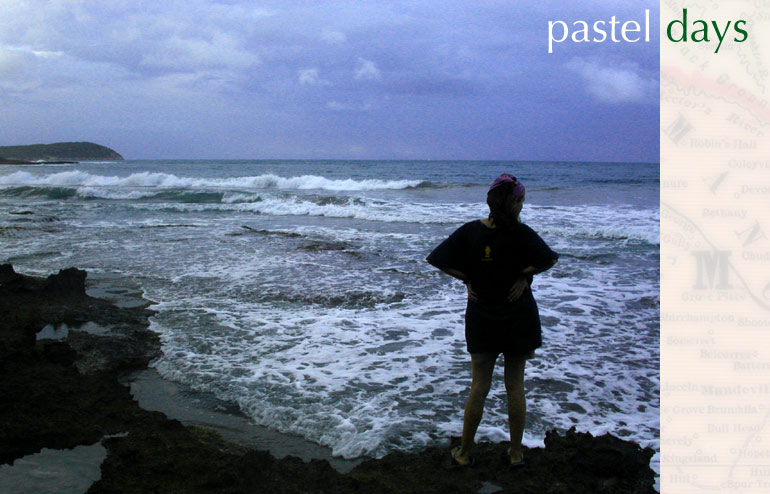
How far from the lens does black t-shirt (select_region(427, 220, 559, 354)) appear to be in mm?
3068

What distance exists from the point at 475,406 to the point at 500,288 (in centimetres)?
76

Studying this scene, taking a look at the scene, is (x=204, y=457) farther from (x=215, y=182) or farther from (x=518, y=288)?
(x=215, y=182)

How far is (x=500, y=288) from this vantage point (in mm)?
3121

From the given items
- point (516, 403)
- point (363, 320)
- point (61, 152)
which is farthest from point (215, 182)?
point (61, 152)

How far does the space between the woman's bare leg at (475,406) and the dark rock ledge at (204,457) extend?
113 millimetres

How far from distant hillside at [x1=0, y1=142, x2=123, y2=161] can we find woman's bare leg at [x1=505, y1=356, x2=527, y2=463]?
118436 millimetres

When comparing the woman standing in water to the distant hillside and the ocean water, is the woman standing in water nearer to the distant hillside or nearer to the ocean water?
the ocean water

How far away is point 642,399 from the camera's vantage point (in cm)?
449
